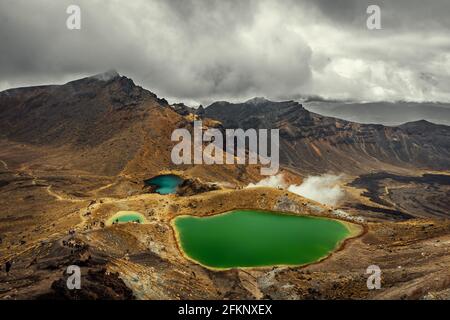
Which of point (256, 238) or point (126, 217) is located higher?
point (126, 217)

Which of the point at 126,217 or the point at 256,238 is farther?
the point at 126,217

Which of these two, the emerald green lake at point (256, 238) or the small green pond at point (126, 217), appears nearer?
the emerald green lake at point (256, 238)

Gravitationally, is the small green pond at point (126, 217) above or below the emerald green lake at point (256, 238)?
above

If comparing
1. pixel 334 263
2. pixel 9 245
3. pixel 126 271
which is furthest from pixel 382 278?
pixel 9 245

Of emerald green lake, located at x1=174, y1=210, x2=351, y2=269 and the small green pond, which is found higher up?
the small green pond

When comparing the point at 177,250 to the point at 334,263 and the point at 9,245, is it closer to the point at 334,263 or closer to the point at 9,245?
the point at 334,263

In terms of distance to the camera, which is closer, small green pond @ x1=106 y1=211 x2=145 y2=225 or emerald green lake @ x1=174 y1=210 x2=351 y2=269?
emerald green lake @ x1=174 y1=210 x2=351 y2=269
